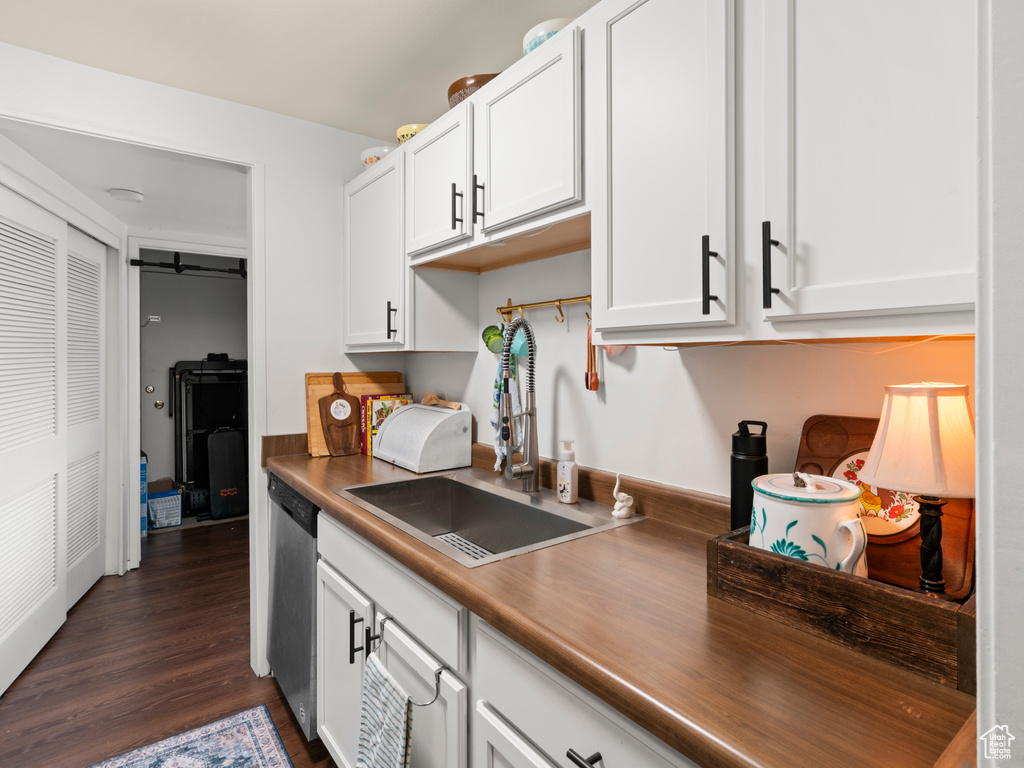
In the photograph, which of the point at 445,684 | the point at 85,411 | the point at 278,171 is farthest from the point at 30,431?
the point at 445,684

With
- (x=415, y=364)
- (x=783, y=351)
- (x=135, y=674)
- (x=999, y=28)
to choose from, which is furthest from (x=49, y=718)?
(x=999, y=28)

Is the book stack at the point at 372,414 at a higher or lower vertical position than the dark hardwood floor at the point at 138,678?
higher

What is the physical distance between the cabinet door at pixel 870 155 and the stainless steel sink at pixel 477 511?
2.60ft

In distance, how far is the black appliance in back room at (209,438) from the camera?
458 centimetres

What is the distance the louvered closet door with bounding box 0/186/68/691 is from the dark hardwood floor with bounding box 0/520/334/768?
0.52 ft

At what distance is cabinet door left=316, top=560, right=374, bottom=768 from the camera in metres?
1.47

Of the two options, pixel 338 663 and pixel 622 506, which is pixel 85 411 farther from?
pixel 622 506

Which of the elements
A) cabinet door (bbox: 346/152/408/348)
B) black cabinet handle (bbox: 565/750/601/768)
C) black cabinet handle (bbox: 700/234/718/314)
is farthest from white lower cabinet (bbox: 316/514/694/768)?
cabinet door (bbox: 346/152/408/348)

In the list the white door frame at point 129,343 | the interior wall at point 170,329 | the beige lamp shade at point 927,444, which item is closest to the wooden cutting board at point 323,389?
the white door frame at point 129,343

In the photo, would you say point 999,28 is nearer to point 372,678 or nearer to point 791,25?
point 791,25

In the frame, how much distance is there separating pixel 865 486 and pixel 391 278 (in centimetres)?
165

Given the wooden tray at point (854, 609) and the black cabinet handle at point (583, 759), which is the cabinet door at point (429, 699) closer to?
the black cabinet handle at point (583, 759)

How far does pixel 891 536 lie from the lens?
934 mm

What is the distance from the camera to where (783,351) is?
46.4 inches
